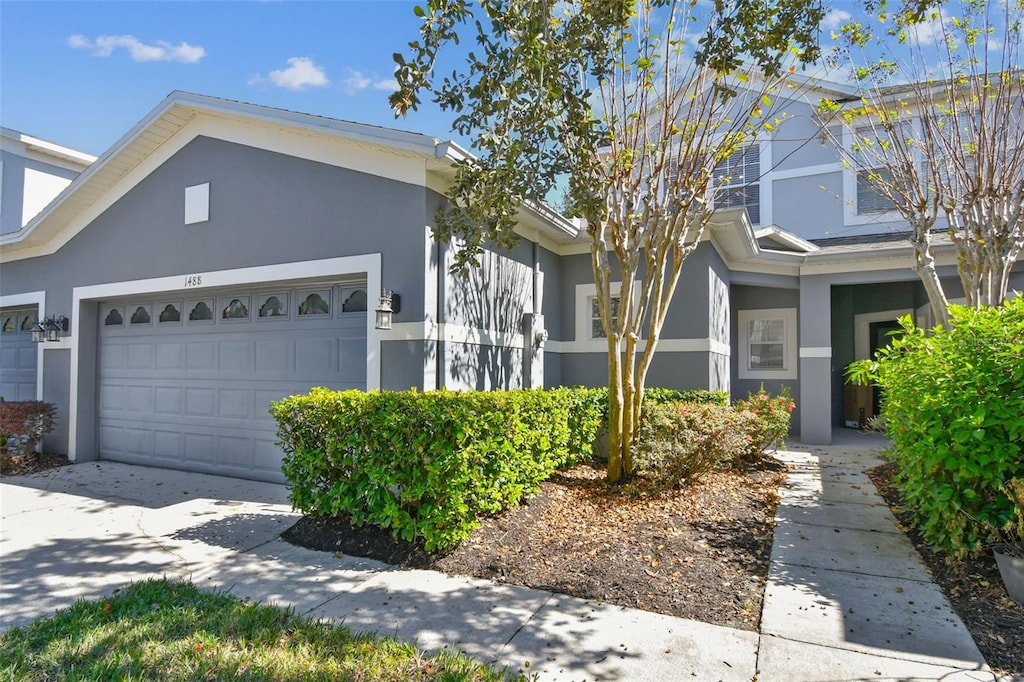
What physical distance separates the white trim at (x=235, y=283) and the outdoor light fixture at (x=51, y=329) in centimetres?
17

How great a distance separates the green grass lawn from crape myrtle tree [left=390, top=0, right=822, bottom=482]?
3419mm

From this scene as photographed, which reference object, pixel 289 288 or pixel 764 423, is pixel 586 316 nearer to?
pixel 764 423

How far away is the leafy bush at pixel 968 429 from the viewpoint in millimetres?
3758

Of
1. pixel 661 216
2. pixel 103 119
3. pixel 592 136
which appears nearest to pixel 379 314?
pixel 592 136

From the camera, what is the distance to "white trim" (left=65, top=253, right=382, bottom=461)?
248 inches

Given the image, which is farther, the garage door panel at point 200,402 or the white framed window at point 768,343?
the white framed window at point 768,343

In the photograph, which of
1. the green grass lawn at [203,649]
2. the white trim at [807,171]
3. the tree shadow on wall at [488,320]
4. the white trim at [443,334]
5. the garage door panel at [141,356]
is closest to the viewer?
the green grass lawn at [203,649]

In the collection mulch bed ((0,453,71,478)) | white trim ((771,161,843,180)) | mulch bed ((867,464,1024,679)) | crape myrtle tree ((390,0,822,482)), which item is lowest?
mulch bed ((0,453,71,478))

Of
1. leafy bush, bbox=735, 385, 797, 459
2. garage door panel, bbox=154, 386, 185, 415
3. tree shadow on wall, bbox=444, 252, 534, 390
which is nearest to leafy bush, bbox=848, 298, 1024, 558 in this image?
leafy bush, bbox=735, 385, 797, 459

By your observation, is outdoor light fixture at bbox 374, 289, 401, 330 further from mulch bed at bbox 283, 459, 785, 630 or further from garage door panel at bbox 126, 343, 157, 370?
garage door panel at bbox 126, 343, 157, 370

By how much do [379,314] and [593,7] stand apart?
3.63 metres

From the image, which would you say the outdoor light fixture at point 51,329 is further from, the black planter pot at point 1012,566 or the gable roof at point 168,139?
the black planter pot at point 1012,566

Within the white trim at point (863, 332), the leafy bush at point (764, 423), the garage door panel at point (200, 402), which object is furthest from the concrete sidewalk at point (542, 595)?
the white trim at point (863, 332)

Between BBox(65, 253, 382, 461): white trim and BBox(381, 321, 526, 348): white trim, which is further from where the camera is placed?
BBox(65, 253, 382, 461): white trim
